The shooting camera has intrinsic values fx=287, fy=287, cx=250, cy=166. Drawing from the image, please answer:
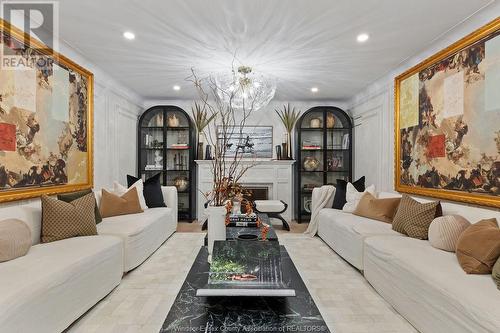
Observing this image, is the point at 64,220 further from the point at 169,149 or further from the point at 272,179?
the point at 272,179

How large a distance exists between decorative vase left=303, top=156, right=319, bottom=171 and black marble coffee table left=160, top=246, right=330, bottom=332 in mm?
4274

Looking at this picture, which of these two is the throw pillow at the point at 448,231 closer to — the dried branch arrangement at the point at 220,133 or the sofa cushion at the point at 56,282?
the dried branch arrangement at the point at 220,133

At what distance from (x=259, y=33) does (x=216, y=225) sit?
79.9 inches

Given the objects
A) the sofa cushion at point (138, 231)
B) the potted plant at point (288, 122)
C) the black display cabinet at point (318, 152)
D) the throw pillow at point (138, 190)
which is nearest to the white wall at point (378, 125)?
the black display cabinet at point (318, 152)

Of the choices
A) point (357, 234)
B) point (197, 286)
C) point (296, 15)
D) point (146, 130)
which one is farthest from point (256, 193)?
point (197, 286)

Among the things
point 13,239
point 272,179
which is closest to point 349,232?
point 272,179

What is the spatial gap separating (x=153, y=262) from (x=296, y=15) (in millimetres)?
3002

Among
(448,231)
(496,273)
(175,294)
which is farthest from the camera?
(175,294)

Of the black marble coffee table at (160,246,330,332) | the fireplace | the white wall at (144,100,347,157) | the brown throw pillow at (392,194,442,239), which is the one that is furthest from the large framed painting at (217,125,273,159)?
the black marble coffee table at (160,246,330,332)

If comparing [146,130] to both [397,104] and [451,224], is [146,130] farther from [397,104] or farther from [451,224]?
[451,224]

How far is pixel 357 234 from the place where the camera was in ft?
9.99

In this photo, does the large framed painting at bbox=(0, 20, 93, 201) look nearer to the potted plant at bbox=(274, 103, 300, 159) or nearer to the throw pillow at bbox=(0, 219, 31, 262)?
the throw pillow at bbox=(0, 219, 31, 262)

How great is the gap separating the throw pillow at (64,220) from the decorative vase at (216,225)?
132cm

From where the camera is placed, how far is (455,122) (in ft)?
9.61
